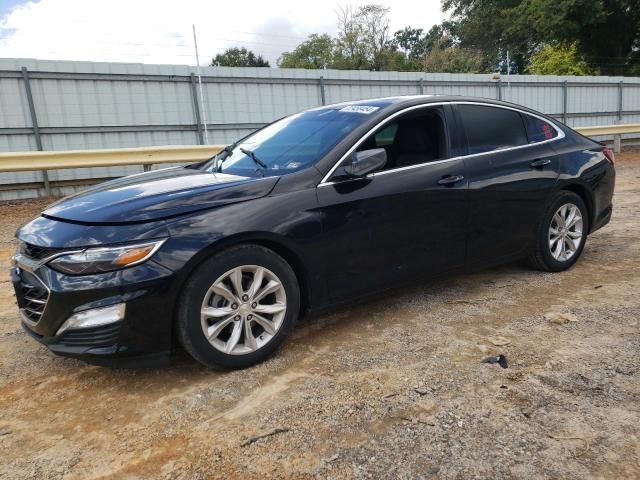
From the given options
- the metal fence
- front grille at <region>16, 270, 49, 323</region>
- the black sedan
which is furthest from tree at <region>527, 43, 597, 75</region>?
front grille at <region>16, 270, 49, 323</region>

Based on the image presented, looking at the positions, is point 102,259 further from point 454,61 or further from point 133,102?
point 454,61

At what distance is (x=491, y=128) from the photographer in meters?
4.25

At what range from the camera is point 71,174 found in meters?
10.0

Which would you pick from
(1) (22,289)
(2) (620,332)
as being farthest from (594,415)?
(1) (22,289)

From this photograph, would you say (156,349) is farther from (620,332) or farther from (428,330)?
(620,332)

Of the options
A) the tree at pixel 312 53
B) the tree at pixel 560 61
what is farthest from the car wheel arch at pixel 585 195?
the tree at pixel 312 53

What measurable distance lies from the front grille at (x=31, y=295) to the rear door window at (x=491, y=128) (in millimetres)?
3106

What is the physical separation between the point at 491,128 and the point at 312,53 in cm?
6359

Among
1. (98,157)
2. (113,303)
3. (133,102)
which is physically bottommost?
(113,303)

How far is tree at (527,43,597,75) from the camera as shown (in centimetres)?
3086

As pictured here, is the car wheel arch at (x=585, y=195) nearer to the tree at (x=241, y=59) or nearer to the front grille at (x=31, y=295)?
the front grille at (x=31, y=295)

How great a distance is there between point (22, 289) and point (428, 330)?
2548 mm

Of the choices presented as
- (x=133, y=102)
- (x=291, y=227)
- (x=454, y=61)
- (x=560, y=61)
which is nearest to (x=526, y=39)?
(x=560, y=61)

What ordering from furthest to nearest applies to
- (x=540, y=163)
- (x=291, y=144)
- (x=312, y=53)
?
1. (x=312, y=53)
2. (x=540, y=163)
3. (x=291, y=144)
